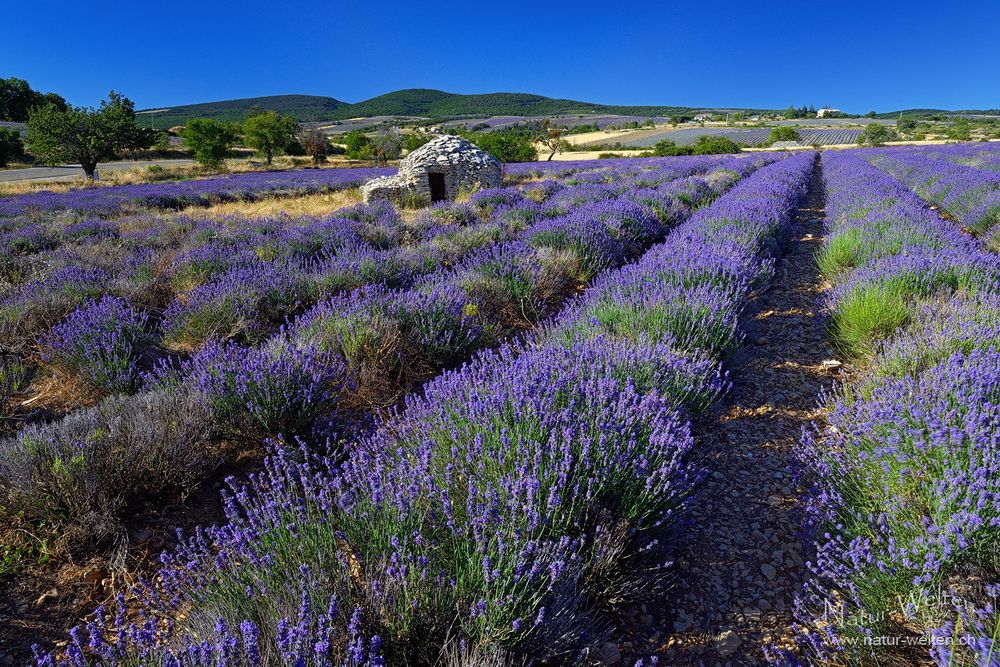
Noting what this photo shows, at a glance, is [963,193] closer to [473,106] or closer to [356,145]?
[356,145]

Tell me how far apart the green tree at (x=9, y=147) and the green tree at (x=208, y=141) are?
11.2 meters

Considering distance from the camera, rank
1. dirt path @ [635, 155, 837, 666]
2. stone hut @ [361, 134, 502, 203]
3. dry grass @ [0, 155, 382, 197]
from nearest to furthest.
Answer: dirt path @ [635, 155, 837, 666], stone hut @ [361, 134, 502, 203], dry grass @ [0, 155, 382, 197]

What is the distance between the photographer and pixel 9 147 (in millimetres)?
31219

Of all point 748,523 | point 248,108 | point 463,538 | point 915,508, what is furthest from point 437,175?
point 248,108

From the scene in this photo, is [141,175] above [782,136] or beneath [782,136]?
beneath

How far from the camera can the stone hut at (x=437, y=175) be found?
12.2 metres

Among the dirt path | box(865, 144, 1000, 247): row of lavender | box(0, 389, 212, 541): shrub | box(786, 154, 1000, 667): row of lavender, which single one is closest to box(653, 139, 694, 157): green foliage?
box(865, 144, 1000, 247): row of lavender

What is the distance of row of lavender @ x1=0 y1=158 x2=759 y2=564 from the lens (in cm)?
210

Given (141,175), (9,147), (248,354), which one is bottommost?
(248,354)

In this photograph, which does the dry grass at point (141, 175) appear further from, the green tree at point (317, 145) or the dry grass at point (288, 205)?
the dry grass at point (288, 205)

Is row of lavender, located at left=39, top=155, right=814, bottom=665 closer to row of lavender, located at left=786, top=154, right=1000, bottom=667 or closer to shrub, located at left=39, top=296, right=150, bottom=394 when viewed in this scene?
row of lavender, located at left=786, top=154, right=1000, bottom=667

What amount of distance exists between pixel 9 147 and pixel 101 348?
140 feet

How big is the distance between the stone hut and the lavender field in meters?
8.31

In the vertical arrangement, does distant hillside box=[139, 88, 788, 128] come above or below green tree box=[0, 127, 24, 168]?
above
